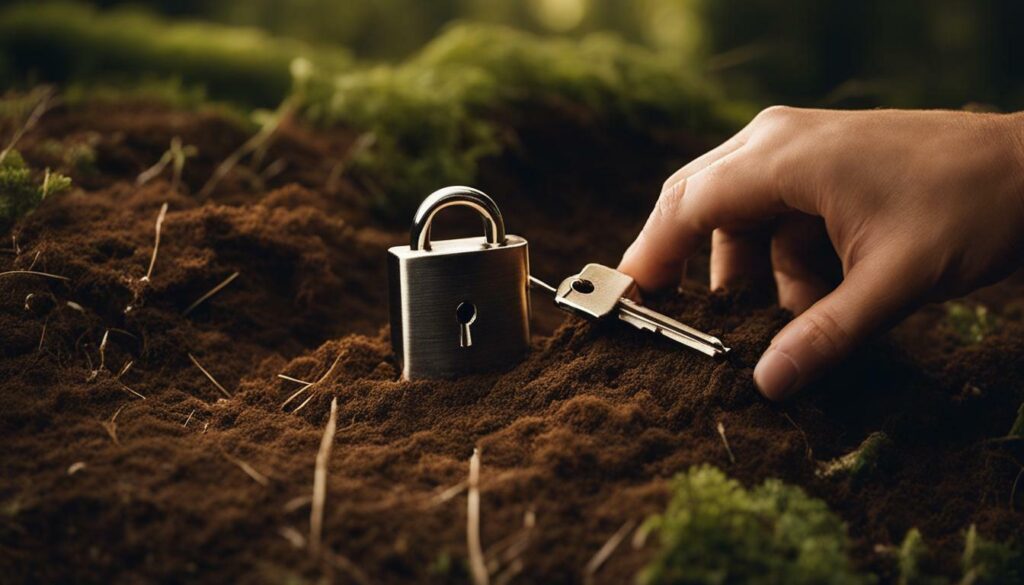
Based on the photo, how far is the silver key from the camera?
2209mm

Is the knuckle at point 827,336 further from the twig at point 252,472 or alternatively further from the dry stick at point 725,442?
the twig at point 252,472

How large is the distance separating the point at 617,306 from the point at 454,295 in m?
0.44

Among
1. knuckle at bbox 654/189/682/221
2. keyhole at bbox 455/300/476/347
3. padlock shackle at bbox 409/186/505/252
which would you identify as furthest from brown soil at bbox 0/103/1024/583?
padlock shackle at bbox 409/186/505/252

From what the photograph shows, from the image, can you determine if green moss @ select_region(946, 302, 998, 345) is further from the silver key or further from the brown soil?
the silver key

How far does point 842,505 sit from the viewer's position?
193 centimetres

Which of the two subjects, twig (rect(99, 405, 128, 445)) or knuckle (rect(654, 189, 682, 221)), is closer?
twig (rect(99, 405, 128, 445))

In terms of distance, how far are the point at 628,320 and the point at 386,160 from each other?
2.00m

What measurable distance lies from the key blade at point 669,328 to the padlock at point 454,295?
1.02 ft

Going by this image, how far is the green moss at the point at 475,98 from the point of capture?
155 inches

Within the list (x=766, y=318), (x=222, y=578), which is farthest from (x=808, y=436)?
(x=222, y=578)

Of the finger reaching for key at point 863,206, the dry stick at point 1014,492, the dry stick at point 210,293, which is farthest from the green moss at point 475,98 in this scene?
the dry stick at point 1014,492

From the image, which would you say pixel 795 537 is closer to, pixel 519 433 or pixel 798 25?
pixel 519 433

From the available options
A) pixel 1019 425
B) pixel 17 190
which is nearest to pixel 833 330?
pixel 1019 425

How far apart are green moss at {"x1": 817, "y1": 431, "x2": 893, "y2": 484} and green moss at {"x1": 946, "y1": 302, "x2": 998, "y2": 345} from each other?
119 centimetres
